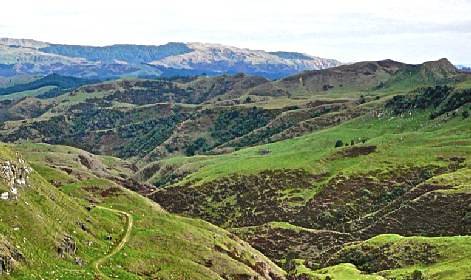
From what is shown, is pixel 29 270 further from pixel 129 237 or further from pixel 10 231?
pixel 129 237

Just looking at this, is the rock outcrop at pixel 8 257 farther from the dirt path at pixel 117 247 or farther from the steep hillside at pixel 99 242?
the dirt path at pixel 117 247

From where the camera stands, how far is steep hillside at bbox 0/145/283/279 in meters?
80.1

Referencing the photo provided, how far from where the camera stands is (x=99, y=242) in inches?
3878

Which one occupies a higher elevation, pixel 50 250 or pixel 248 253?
pixel 50 250

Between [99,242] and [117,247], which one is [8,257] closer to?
[99,242]

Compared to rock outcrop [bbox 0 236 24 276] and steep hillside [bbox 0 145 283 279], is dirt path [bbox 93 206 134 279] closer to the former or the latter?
steep hillside [bbox 0 145 283 279]

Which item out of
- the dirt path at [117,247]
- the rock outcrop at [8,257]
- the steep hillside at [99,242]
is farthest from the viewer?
the dirt path at [117,247]

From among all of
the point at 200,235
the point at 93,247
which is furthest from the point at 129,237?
the point at 200,235

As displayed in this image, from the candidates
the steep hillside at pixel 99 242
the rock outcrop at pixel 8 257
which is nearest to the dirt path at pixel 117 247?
the steep hillside at pixel 99 242

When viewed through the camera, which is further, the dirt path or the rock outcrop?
the dirt path

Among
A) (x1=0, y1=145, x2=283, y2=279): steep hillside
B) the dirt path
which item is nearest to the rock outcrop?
(x1=0, y1=145, x2=283, y2=279): steep hillside

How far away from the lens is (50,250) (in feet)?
274

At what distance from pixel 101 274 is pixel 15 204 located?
16205 millimetres

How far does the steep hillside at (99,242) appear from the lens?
8012 centimetres
